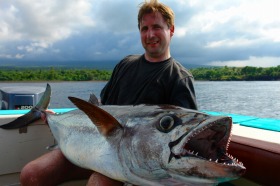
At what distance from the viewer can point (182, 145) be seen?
5.61 feet

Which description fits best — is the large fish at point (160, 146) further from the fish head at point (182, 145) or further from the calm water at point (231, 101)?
the calm water at point (231, 101)

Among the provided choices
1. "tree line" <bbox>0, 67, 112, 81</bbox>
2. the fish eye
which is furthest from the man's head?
"tree line" <bbox>0, 67, 112, 81</bbox>

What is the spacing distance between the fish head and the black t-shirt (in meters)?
1.06

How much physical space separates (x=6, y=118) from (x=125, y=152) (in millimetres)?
2176

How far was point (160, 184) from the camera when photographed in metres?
1.89

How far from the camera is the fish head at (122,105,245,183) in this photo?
1656 millimetres

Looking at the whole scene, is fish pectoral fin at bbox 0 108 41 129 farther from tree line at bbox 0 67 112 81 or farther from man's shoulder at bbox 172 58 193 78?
tree line at bbox 0 67 112 81

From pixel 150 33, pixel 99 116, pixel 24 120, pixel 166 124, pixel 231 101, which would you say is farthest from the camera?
pixel 231 101

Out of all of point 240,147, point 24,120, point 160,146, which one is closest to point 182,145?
point 160,146

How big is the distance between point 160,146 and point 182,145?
0.15 metres

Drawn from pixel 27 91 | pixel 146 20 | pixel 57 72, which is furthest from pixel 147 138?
pixel 57 72

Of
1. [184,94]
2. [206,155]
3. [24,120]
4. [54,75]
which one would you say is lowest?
[54,75]

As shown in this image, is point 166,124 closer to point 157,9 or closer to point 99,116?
point 99,116

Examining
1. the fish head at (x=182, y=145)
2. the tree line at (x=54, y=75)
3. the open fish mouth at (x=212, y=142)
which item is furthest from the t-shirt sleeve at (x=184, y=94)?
the tree line at (x=54, y=75)
